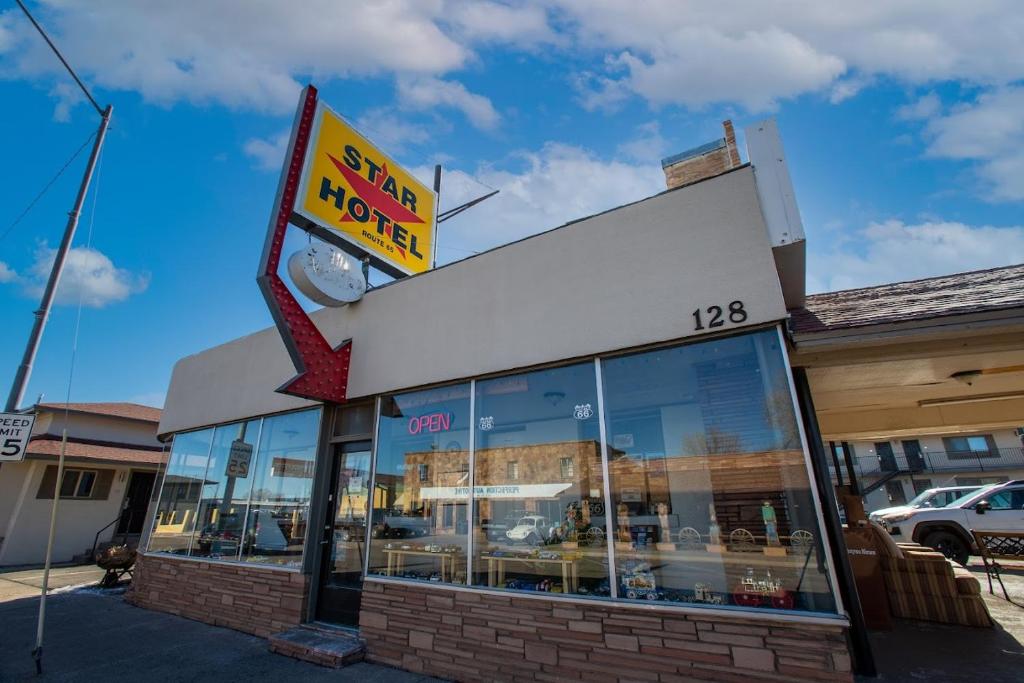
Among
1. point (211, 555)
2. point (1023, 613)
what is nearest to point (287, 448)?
point (211, 555)

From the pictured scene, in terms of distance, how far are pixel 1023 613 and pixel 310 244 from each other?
36.4ft

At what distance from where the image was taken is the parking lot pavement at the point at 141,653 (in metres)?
5.11

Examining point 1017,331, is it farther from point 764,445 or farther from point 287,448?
point 287,448

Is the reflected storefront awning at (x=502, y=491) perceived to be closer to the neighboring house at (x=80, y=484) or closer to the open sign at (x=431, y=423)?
the open sign at (x=431, y=423)

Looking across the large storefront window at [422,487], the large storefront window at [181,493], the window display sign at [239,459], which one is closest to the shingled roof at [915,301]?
the large storefront window at [422,487]

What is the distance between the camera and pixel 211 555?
801 cm

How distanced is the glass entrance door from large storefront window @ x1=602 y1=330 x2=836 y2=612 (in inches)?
147

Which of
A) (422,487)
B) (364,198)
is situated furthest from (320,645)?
(364,198)

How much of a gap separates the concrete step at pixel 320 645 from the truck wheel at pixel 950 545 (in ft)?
41.6

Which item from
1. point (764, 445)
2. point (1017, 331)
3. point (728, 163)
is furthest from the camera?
point (728, 163)

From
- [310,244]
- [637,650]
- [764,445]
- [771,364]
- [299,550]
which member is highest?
[310,244]

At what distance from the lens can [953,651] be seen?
4.93 m

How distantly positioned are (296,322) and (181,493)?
5.98 meters

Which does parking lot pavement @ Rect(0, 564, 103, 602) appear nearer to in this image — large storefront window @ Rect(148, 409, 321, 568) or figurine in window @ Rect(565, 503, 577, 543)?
large storefront window @ Rect(148, 409, 321, 568)
